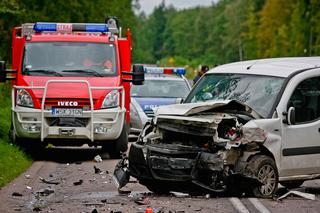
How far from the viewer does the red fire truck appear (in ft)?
54.5

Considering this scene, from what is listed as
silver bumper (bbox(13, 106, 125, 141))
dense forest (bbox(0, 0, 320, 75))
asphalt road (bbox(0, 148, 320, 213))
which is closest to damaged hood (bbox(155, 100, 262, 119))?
asphalt road (bbox(0, 148, 320, 213))

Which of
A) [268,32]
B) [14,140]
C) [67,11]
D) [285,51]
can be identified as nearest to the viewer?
[14,140]

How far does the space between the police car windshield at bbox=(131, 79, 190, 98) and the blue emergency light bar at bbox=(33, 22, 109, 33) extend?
5285 millimetres

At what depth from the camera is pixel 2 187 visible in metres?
12.9

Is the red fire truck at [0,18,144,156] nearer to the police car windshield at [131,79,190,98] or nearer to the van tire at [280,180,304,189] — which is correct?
the van tire at [280,180,304,189]

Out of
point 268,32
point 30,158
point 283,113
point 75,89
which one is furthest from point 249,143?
point 268,32

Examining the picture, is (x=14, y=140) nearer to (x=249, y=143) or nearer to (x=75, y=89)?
(x=75, y=89)

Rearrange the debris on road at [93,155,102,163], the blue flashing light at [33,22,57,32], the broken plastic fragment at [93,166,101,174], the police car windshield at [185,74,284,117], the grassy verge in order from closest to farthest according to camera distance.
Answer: the police car windshield at [185,74,284,117] → the grassy verge → the broken plastic fragment at [93,166,101,174] → the debris on road at [93,155,102,163] → the blue flashing light at [33,22,57,32]

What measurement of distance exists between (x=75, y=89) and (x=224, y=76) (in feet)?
14.1

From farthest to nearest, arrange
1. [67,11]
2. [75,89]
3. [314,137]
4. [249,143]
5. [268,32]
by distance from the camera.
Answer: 1. [268,32]
2. [67,11]
3. [75,89]
4. [314,137]
5. [249,143]

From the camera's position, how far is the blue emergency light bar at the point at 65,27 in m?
18.2

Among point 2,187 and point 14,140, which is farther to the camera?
point 14,140

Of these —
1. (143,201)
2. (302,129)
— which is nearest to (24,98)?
(143,201)

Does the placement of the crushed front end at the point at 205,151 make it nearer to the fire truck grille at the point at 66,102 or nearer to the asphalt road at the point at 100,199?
the asphalt road at the point at 100,199
